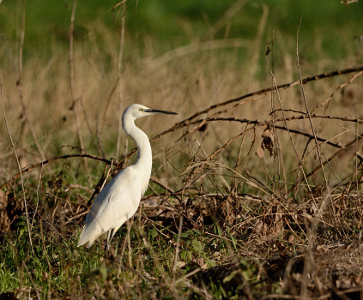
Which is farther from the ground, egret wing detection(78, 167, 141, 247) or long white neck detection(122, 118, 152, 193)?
long white neck detection(122, 118, 152, 193)

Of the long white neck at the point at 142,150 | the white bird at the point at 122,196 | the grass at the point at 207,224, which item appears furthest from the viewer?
the long white neck at the point at 142,150

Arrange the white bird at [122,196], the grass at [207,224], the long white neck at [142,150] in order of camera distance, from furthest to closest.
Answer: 1. the long white neck at [142,150]
2. the white bird at [122,196]
3. the grass at [207,224]

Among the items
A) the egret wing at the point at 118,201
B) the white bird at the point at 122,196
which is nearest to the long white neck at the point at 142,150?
the white bird at the point at 122,196

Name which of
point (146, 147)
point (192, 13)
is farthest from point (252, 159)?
point (192, 13)

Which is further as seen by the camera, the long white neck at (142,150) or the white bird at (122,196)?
the long white neck at (142,150)

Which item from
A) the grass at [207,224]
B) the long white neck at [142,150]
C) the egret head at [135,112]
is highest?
the egret head at [135,112]

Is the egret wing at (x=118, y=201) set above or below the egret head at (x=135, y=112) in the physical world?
below

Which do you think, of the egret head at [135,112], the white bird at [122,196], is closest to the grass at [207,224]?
the white bird at [122,196]

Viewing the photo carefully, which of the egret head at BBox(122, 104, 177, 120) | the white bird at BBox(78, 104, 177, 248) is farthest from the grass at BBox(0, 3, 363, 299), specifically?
the egret head at BBox(122, 104, 177, 120)

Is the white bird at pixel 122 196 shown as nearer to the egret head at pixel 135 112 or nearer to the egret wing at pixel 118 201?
the egret wing at pixel 118 201

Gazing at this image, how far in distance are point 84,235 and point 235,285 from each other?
1222mm

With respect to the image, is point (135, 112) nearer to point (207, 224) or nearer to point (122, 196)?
point (122, 196)

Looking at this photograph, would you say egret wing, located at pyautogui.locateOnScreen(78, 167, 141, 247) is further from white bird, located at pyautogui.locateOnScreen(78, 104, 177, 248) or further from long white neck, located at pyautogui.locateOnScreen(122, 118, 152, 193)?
long white neck, located at pyautogui.locateOnScreen(122, 118, 152, 193)

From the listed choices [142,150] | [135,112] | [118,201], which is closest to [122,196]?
[118,201]
